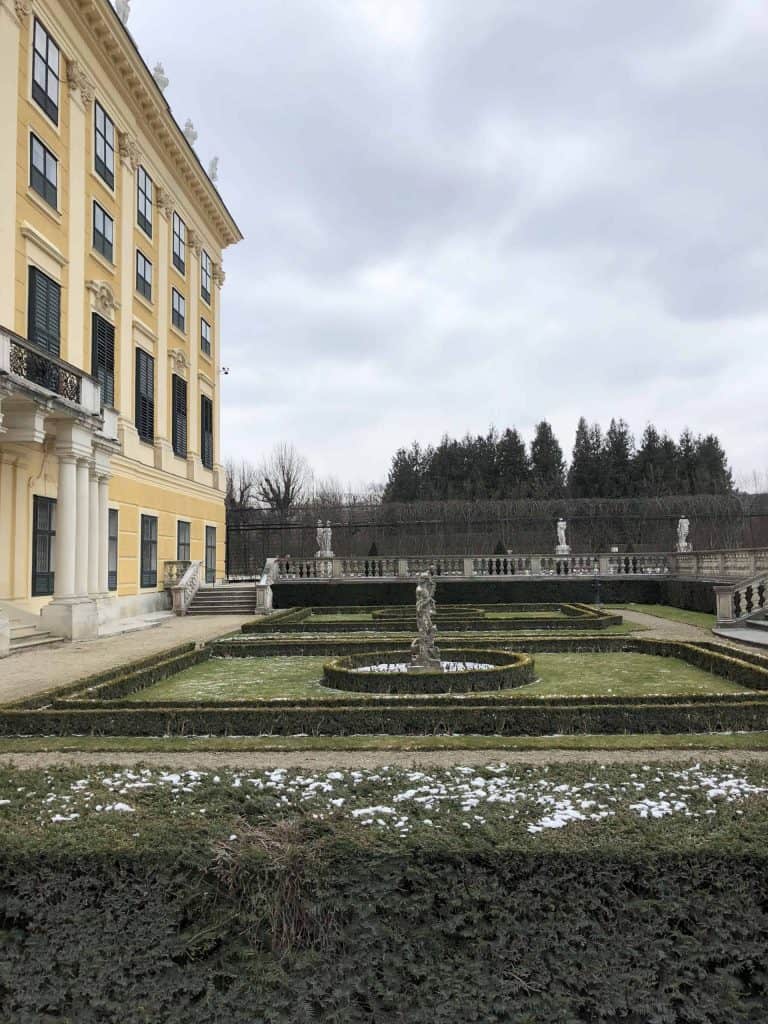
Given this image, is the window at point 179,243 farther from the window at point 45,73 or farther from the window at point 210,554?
the window at point 210,554

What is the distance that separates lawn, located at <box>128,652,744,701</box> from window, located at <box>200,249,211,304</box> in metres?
20.9

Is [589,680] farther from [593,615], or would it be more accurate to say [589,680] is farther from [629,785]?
[593,615]

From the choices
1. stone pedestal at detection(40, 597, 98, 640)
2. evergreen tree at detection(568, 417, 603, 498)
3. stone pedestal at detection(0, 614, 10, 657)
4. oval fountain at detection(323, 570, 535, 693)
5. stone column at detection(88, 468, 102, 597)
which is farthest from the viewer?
evergreen tree at detection(568, 417, 603, 498)

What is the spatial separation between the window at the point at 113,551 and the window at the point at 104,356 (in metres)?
Result: 3.33

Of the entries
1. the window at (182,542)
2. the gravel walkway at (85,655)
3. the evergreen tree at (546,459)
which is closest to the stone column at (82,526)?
the gravel walkway at (85,655)

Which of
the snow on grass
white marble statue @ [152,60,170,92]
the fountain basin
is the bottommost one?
the fountain basin

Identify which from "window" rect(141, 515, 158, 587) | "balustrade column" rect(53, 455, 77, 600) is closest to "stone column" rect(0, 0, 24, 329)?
"balustrade column" rect(53, 455, 77, 600)

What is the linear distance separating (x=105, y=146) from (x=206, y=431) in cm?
1180

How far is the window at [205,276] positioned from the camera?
99.1ft

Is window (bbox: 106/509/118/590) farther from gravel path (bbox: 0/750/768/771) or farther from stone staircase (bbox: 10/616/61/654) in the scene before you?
gravel path (bbox: 0/750/768/771)

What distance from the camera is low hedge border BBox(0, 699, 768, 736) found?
308 inches

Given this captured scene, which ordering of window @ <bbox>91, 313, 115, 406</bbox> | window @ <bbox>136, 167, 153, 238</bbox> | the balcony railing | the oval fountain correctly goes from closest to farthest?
the oval fountain
the balcony railing
window @ <bbox>91, 313, 115, 406</bbox>
window @ <bbox>136, 167, 153, 238</bbox>

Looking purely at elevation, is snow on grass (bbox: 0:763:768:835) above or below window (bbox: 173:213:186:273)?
below

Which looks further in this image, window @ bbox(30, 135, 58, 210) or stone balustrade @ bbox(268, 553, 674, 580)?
stone balustrade @ bbox(268, 553, 674, 580)
